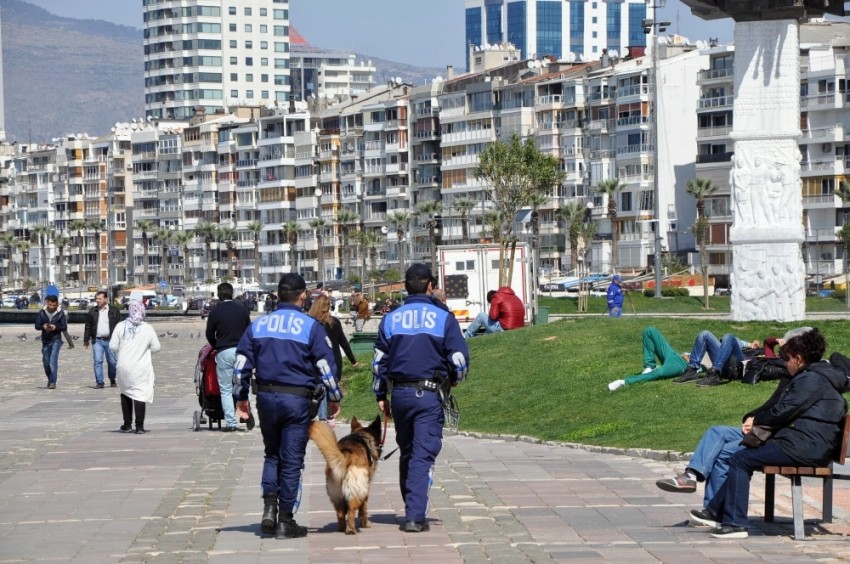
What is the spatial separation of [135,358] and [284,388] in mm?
8776

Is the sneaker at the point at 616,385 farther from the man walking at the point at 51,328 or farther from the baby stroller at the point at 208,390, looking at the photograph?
the man walking at the point at 51,328

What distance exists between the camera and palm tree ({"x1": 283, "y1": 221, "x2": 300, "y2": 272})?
498ft

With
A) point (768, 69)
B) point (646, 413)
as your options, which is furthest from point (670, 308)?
point (646, 413)

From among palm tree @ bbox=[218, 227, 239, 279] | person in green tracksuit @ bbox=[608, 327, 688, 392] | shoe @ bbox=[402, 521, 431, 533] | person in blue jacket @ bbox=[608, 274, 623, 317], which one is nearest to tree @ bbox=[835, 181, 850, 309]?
person in blue jacket @ bbox=[608, 274, 623, 317]

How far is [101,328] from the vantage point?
1189 inches

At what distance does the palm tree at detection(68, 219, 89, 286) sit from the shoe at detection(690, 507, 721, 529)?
17718 cm

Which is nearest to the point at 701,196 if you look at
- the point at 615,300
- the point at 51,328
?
the point at 615,300

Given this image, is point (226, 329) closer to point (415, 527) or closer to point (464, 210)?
point (415, 527)

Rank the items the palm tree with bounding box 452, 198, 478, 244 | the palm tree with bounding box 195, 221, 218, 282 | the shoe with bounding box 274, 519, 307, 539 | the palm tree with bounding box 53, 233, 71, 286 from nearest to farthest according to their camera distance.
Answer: the shoe with bounding box 274, 519, 307, 539
the palm tree with bounding box 452, 198, 478, 244
the palm tree with bounding box 195, 221, 218, 282
the palm tree with bounding box 53, 233, 71, 286

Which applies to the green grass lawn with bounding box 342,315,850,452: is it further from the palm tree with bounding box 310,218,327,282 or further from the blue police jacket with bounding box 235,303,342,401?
the palm tree with bounding box 310,218,327,282

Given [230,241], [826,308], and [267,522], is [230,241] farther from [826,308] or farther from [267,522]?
[267,522]

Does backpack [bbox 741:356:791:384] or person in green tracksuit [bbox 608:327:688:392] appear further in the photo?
person in green tracksuit [bbox 608:327:688:392]

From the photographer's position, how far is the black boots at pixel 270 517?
1146 centimetres

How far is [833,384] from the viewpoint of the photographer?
1099 cm
